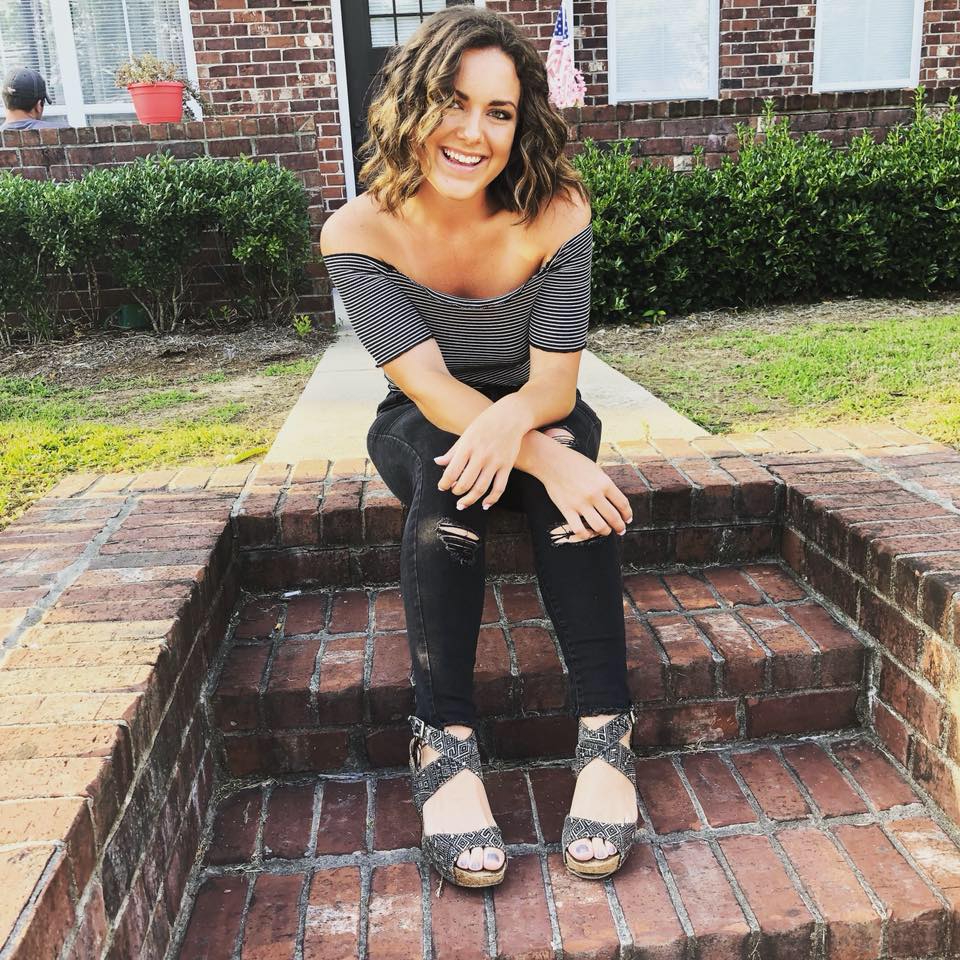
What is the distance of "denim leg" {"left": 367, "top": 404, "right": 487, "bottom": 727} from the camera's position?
160cm

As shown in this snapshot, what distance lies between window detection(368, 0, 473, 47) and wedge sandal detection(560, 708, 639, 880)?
608 centimetres

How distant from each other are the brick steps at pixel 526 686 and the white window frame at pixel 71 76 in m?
5.68

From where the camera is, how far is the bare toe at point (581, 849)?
149 centimetres

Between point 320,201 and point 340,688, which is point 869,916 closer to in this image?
point 340,688

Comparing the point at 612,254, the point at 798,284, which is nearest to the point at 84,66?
the point at 612,254

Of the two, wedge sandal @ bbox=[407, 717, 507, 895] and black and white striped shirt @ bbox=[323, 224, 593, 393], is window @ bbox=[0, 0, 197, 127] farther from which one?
wedge sandal @ bbox=[407, 717, 507, 895]

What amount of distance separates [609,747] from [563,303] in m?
0.85

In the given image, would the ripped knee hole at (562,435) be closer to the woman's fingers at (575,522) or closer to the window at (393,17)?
the woman's fingers at (575,522)

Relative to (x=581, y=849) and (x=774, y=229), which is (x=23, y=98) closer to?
(x=774, y=229)

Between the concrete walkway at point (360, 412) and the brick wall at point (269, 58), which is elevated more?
the brick wall at point (269, 58)

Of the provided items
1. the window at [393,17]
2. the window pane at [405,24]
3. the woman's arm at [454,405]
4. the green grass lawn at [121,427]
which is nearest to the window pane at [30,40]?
the window at [393,17]

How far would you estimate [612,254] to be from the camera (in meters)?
4.93

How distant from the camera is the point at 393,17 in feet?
21.7

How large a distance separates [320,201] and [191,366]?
1323 millimetres
